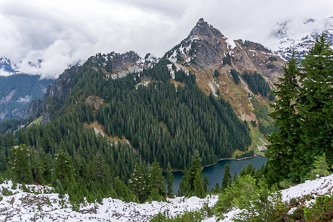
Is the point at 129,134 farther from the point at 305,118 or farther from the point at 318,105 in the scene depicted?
the point at 318,105

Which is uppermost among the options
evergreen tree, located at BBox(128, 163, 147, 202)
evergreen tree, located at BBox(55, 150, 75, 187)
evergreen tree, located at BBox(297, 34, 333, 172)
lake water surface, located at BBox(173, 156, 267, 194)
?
evergreen tree, located at BBox(297, 34, 333, 172)

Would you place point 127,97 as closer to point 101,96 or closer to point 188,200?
point 101,96

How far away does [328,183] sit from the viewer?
504 inches

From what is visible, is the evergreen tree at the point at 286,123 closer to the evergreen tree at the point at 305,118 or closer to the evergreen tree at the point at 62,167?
the evergreen tree at the point at 305,118

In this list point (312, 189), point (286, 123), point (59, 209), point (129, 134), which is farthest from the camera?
point (129, 134)

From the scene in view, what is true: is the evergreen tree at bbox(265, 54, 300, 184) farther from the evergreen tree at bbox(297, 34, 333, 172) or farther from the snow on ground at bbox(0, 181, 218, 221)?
the snow on ground at bbox(0, 181, 218, 221)

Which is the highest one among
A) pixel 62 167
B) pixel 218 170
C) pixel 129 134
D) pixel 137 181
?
pixel 129 134

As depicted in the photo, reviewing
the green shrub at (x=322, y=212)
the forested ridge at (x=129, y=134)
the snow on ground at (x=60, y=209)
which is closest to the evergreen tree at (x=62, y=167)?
the forested ridge at (x=129, y=134)

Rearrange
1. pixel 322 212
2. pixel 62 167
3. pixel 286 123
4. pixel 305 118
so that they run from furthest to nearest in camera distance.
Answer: pixel 62 167, pixel 286 123, pixel 305 118, pixel 322 212

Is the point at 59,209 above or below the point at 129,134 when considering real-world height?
below

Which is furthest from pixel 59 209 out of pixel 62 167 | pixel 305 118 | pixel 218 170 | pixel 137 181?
pixel 218 170

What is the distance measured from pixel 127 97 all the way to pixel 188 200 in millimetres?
145313

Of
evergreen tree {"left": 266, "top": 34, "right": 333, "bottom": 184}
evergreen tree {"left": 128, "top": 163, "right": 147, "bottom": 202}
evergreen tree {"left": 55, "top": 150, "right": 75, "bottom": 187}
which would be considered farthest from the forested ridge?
evergreen tree {"left": 266, "top": 34, "right": 333, "bottom": 184}

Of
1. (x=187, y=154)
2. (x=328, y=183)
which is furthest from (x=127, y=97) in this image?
(x=328, y=183)
